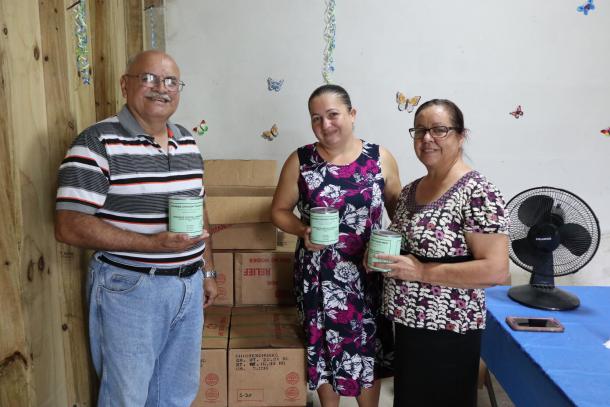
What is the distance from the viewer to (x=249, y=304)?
2070mm

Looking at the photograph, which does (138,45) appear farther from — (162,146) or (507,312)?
(507,312)

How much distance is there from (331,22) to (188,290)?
1602mm

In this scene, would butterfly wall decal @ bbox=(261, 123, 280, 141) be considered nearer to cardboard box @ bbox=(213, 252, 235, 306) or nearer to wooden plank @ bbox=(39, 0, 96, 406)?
cardboard box @ bbox=(213, 252, 235, 306)

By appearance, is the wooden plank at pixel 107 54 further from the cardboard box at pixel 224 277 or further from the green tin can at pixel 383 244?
the green tin can at pixel 383 244

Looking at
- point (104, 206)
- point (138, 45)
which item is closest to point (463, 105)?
point (138, 45)

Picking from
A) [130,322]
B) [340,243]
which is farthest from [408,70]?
[130,322]

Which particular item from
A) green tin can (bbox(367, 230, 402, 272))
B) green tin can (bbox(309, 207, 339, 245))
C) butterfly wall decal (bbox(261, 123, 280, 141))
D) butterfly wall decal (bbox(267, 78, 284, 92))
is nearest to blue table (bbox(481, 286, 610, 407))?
green tin can (bbox(367, 230, 402, 272))

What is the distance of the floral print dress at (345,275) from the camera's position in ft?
5.26

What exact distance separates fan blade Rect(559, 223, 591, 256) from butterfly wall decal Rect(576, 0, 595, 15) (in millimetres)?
1375

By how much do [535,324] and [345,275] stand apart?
25.6 inches

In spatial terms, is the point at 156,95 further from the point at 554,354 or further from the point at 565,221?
the point at 565,221

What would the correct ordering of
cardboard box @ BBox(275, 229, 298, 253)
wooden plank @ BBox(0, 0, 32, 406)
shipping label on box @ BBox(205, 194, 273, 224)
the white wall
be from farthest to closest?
the white wall, cardboard box @ BBox(275, 229, 298, 253), shipping label on box @ BBox(205, 194, 273, 224), wooden plank @ BBox(0, 0, 32, 406)

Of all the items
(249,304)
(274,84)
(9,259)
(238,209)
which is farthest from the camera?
(274,84)

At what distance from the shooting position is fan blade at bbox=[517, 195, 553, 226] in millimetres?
1685
